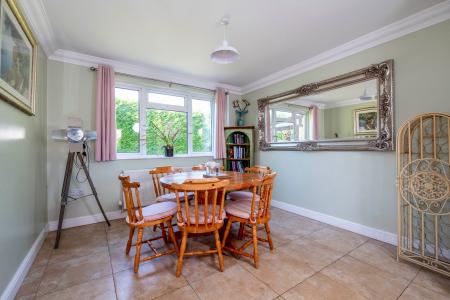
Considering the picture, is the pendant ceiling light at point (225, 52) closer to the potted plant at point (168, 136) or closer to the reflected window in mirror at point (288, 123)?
the reflected window in mirror at point (288, 123)

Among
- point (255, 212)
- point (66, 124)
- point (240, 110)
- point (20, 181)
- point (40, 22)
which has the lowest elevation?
point (255, 212)

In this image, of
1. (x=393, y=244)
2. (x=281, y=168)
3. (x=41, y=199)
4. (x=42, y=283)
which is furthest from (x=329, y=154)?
(x=41, y=199)

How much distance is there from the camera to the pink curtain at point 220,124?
412cm

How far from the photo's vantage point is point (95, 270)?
183 cm

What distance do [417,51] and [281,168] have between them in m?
2.33

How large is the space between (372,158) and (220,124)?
2615 mm

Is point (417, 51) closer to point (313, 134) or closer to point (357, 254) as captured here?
point (313, 134)

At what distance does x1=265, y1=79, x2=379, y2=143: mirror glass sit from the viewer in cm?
252

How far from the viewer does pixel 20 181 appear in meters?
1.74

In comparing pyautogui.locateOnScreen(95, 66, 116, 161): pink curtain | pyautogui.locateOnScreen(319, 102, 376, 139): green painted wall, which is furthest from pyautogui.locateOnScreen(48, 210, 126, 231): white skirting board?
pyautogui.locateOnScreen(319, 102, 376, 139): green painted wall

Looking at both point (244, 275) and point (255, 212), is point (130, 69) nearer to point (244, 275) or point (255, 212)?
point (255, 212)

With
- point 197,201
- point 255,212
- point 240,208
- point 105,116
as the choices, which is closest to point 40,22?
point 105,116

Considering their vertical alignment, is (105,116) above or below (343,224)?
above

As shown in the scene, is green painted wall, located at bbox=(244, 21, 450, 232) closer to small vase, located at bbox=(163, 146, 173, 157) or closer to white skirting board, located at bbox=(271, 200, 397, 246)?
white skirting board, located at bbox=(271, 200, 397, 246)
